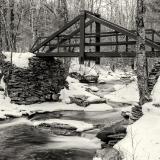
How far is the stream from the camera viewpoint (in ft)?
37.3

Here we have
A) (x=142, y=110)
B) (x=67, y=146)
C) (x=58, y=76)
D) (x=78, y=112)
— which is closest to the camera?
(x=142, y=110)

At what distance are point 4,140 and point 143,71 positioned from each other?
6.44 meters

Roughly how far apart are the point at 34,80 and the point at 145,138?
513 inches

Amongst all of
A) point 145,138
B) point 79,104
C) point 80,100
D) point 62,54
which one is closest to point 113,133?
point 145,138

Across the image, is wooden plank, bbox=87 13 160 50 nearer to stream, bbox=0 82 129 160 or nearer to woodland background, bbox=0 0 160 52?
stream, bbox=0 82 129 160

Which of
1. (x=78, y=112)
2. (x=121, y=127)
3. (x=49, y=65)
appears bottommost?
(x=78, y=112)

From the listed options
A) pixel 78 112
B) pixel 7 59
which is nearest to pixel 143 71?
pixel 78 112

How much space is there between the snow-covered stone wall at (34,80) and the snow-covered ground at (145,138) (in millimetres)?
10934

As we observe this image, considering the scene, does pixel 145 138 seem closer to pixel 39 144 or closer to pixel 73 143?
pixel 73 143

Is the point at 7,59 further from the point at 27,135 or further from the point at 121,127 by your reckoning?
the point at 121,127

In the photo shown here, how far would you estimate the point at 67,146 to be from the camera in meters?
12.5

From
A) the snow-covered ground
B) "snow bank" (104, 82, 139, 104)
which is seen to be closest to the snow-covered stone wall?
"snow bank" (104, 82, 139, 104)

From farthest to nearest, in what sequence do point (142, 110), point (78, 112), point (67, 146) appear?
point (78, 112) → point (67, 146) → point (142, 110)

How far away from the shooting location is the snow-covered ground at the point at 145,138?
8422 mm
